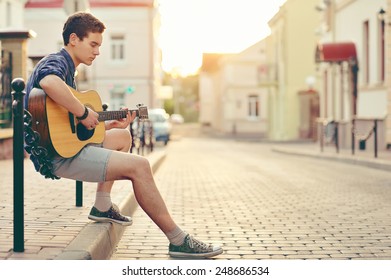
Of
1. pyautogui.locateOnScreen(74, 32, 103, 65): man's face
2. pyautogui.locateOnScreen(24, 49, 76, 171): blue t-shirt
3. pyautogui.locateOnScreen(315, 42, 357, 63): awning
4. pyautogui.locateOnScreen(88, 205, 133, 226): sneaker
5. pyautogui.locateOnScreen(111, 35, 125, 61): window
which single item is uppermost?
pyautogui.locateOnScreen(111, 35, 125, 61): window

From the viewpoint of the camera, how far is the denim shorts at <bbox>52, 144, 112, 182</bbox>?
151 inches

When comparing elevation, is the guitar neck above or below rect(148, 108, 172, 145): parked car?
above

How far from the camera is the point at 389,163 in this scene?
1145 centimetres

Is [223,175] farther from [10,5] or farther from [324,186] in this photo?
[10,5]

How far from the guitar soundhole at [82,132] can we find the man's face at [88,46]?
0.39 metres

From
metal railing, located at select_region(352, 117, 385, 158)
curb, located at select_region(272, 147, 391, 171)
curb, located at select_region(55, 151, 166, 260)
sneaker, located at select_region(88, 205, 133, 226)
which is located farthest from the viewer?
metal railing, located at select_region(352, 117, 385, 158)

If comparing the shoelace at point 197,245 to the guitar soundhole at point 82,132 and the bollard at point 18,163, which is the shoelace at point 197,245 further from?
the bollard at point 18,163

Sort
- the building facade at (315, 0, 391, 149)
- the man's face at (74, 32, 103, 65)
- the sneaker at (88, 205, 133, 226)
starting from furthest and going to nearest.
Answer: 1. the building facade at (315, 0, 391, 149)
2. the sneaker at (88, 205, 133, 226)
3. the man's face at (74, 32, 103, 65)

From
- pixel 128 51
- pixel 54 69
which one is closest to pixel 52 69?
pixel 54 69

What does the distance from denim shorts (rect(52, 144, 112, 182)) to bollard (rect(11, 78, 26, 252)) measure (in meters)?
0.35

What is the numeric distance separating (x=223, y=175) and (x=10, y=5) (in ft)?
35.6

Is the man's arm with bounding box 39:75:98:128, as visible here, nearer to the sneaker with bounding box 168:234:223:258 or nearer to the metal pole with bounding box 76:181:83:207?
the sneaker with bounding box 168:234:223:258

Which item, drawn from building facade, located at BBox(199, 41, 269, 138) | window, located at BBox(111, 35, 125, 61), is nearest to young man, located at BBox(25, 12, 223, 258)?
window, located at BBox(111, 35, 125, 61)

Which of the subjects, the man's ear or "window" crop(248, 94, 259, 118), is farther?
"window" crop(248, 94, 259, 118)
